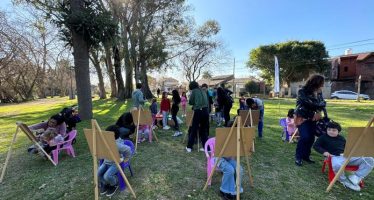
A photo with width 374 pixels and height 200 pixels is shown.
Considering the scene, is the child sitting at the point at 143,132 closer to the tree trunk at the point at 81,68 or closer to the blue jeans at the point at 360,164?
the tree trunk at the point at 81,68

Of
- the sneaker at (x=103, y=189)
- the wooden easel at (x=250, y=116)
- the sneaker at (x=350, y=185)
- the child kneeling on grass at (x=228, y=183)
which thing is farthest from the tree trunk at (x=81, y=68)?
the sneaker at (x=350, y=185)

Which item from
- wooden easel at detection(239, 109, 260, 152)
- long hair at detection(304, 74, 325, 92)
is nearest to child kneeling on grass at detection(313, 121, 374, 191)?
long hair at detection(304, 74, 325, 92)

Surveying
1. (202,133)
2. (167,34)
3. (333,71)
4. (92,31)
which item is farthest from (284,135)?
(333,71)

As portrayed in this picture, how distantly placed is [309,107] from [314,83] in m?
0.46

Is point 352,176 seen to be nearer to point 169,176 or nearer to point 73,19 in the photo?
point 169,176

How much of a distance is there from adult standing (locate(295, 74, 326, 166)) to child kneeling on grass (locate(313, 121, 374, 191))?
31 centimetres

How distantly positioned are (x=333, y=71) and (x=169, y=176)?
43.3 meters

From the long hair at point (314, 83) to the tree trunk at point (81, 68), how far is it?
867cm

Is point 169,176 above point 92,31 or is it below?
below

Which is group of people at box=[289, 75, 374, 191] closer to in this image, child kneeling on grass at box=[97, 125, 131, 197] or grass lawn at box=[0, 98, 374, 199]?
grass lawn at box=[0, 98, 374, 199]

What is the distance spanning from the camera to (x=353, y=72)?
36.5 meters

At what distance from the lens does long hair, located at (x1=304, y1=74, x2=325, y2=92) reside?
434 cm

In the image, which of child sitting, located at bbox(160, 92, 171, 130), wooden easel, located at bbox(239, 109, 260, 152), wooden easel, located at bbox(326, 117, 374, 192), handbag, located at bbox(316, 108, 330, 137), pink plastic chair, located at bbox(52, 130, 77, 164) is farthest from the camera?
child sitting, located at bbox(160, 92, 171, 130)

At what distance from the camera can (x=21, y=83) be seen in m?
39.4
